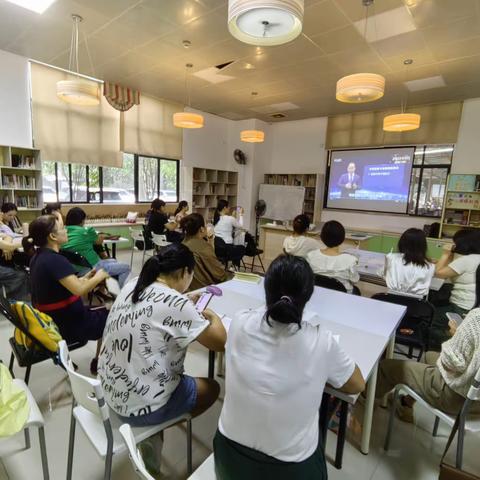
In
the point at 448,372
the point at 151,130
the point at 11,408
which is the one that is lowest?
the point at 11,408

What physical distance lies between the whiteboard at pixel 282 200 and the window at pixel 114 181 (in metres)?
2.35

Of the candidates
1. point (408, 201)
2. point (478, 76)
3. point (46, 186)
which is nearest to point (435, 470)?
point (478, 76)

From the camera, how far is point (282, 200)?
767 cm

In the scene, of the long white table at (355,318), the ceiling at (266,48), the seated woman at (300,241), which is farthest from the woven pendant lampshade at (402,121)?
the long white table at (355,318)

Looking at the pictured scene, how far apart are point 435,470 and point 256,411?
140 cm

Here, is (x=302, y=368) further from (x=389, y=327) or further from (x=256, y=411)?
(x=389, y=327)

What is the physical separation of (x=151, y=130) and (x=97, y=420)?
6233 millimetres

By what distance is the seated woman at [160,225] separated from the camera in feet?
16.5

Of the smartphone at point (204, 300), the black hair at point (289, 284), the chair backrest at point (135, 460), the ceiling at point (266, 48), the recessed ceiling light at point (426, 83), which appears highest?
the recessed ceiling light at point (426, 83)

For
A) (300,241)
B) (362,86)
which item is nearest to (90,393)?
(300,241)

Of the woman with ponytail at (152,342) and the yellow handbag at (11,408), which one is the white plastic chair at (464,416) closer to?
the woman with ponytail at (152,342)

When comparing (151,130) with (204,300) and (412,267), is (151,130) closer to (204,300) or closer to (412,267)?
(204,300)

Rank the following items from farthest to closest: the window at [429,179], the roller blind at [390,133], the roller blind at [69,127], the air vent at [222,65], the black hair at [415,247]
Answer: the window at [429,179], the roller blind at [390,133], the roller blind at [69,127], the air vent at [222,65], the black hair at [415,247]

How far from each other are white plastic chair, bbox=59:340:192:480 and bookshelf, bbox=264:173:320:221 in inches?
272
